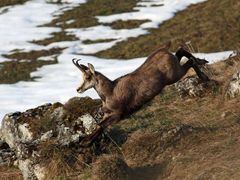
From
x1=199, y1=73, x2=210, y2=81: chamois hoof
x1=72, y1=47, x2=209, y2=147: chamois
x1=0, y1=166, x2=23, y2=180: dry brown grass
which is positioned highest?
x1=72, y1=47, x2=209, y2=147: chamois

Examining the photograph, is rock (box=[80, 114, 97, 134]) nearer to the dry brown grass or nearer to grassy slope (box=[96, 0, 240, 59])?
the dry brown grass

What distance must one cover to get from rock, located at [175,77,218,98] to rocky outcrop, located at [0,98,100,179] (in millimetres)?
2707

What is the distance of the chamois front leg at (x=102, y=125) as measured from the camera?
11.8m

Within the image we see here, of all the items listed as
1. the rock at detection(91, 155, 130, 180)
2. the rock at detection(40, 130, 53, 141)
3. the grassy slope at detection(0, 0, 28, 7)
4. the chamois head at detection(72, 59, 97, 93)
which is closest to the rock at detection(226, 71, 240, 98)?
the chamois head at detection(72, 59, 97, 93)

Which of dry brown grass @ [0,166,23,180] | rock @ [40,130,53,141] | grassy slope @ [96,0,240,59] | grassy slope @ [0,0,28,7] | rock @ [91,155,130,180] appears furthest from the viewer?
grassy slope @ [0,0,28,7]

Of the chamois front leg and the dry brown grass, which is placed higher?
the chamois front leg

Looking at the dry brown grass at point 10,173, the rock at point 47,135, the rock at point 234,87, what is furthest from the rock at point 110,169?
the rock at point 234,87

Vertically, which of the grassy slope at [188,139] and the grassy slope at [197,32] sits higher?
the grassy slope at [188,139]

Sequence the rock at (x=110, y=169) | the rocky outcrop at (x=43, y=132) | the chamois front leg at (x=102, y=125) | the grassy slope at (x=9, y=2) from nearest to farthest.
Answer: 1. the rock at (x=110, y=169)
2. the chamois front leg at (x=102, y=125)
3. the rocky outcrop at (x=43, y=132)
4. the grassy slope at (x=9, y=2)

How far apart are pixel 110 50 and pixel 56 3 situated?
1967 centimetres

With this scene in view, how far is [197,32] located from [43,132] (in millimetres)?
31384

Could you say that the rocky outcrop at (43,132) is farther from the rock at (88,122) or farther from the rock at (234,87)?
the rock at (234,87)

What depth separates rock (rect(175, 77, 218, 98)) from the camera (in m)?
15.0

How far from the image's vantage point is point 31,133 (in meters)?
14.1
